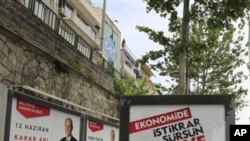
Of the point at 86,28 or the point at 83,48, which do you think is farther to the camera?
the point at 86,28

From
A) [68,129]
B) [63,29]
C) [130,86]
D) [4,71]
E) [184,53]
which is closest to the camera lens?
[68,129]

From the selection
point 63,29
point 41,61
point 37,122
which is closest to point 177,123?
point 37,122

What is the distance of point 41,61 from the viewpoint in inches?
459

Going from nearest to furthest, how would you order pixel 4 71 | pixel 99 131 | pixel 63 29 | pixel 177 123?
pixel 177 123 → pixel 99 131 → pixel 4 71 → pixel 63 29

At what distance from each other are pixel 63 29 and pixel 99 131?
17.4 ft

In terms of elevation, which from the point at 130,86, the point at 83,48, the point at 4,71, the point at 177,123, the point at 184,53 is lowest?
the point at 177,123

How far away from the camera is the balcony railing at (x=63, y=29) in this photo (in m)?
12.0

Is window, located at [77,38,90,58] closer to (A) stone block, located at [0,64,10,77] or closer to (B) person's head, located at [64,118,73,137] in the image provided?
(A) stone block, located at [0,64,10,77]

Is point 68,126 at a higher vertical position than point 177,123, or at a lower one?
higher

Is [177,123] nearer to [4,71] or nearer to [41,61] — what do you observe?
[4,71]

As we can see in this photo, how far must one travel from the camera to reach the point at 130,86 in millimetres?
21922

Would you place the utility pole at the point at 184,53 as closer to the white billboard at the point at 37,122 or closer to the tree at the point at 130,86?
the white billboard at the point at 37,122

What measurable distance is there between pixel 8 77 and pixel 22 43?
0.86 m

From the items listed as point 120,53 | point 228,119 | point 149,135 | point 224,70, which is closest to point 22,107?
point 149,135
